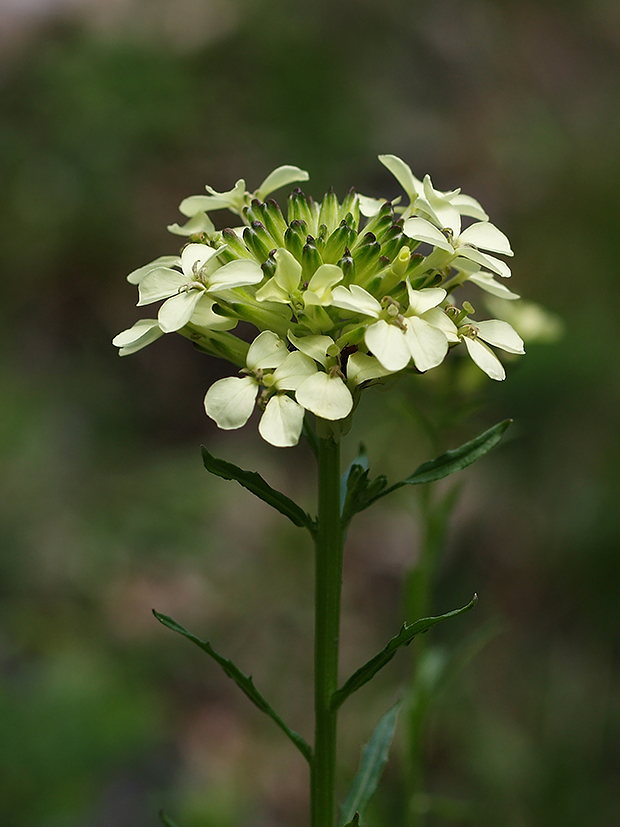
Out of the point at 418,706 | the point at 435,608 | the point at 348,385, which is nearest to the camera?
the point at 348,385

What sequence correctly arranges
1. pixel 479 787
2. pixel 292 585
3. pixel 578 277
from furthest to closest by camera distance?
pixel 578 277
pixel 292 585
pixel 479 787

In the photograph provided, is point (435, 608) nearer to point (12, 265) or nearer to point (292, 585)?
point (292, 585)

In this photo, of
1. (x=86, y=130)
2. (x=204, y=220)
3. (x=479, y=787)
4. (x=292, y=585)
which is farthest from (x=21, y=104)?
(x=479, y=787)

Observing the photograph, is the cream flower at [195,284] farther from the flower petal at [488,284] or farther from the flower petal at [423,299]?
the flower petal at [488,284]

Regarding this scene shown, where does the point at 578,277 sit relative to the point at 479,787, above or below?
above

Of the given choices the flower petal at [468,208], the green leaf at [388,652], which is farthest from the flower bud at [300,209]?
the green leaf at [388,652]

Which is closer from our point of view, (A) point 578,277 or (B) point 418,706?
(B) point 418,706

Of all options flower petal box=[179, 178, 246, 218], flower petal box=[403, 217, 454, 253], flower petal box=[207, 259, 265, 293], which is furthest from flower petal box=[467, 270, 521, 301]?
flower petal box=[179, 178, 246, 218]
